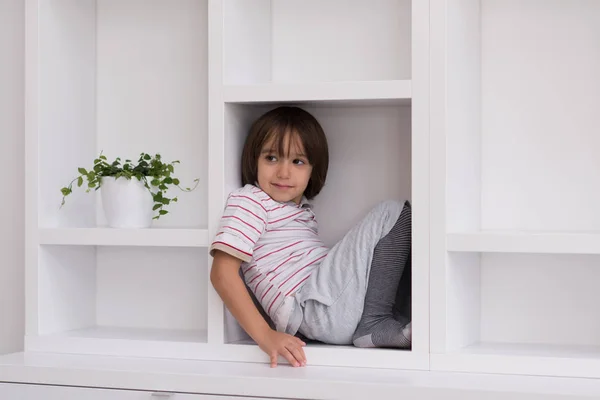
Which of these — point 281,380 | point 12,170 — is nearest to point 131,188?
point 12,170

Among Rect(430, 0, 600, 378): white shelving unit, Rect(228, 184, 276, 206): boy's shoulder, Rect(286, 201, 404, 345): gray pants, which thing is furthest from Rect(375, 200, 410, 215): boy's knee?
Rect(228, 184, 276, 206): boy's shoulder

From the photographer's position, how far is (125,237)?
180 cm

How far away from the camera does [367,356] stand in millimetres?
1644

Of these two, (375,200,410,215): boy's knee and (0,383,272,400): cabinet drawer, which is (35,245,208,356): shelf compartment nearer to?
(0,383,272,400): cabinet drawer

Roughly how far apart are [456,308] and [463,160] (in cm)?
30

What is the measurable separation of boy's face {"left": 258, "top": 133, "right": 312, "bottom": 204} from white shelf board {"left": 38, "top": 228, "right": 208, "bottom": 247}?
0.59 ft

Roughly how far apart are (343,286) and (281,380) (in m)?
0.28

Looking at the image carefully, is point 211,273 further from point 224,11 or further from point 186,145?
point 224,11

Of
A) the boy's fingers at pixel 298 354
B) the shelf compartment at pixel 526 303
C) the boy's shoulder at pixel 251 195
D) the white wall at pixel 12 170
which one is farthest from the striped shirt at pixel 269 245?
the white wall at pixel 12 170

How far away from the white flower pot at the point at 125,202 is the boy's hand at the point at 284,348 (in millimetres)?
406

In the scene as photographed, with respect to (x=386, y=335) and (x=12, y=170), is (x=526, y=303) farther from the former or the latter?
(x=12, y=170)

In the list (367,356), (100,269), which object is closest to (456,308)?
(367,356)

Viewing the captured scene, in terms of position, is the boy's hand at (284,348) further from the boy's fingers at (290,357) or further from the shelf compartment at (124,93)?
the shelf compartment at (124,93)

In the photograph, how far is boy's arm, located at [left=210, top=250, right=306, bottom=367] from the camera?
1.65m
